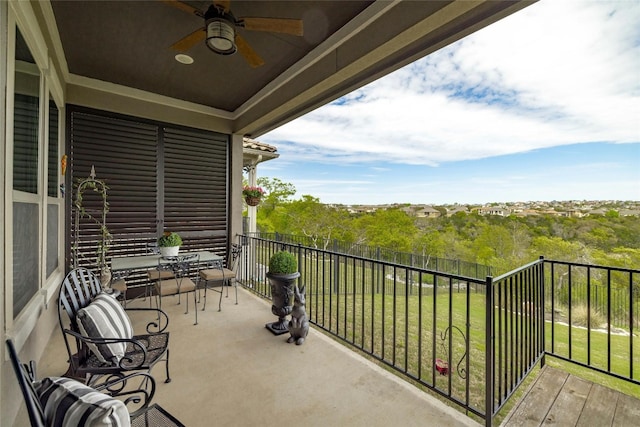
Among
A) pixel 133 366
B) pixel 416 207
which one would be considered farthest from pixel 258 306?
pixel 416 207

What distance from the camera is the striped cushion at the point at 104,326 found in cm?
157

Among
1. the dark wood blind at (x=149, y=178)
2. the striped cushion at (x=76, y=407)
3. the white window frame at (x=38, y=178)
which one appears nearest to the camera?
the striped cushion at (x=76, y=407)

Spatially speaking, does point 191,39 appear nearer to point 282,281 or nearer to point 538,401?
point 282,281

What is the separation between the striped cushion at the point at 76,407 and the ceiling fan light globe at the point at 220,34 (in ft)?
7.52

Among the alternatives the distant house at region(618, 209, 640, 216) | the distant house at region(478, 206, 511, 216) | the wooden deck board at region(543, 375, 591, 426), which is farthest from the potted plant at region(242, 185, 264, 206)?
the distant house at region(478, 206, 511, 216)

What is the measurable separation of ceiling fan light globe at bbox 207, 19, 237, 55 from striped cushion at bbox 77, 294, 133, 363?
6.78ft

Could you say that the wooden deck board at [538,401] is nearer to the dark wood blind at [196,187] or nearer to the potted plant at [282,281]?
the potted plant at [282,281]

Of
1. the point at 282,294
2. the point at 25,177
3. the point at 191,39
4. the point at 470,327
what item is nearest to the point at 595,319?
the point at 470,327

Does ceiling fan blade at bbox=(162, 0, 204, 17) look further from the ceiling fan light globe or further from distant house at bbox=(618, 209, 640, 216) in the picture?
distant house at bbox=(618, 209, 640, 216)

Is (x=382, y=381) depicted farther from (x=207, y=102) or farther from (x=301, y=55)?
(x=207, y=102)

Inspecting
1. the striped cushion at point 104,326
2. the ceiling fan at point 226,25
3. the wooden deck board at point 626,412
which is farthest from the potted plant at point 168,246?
the wooden deck board at point 626,412

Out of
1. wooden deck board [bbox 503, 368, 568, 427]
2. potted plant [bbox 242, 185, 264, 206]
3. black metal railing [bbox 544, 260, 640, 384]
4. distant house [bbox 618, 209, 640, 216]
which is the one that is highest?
potted plant [bbox 242, 185, 264, 206]

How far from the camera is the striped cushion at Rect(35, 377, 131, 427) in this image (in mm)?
824

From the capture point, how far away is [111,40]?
279cm
